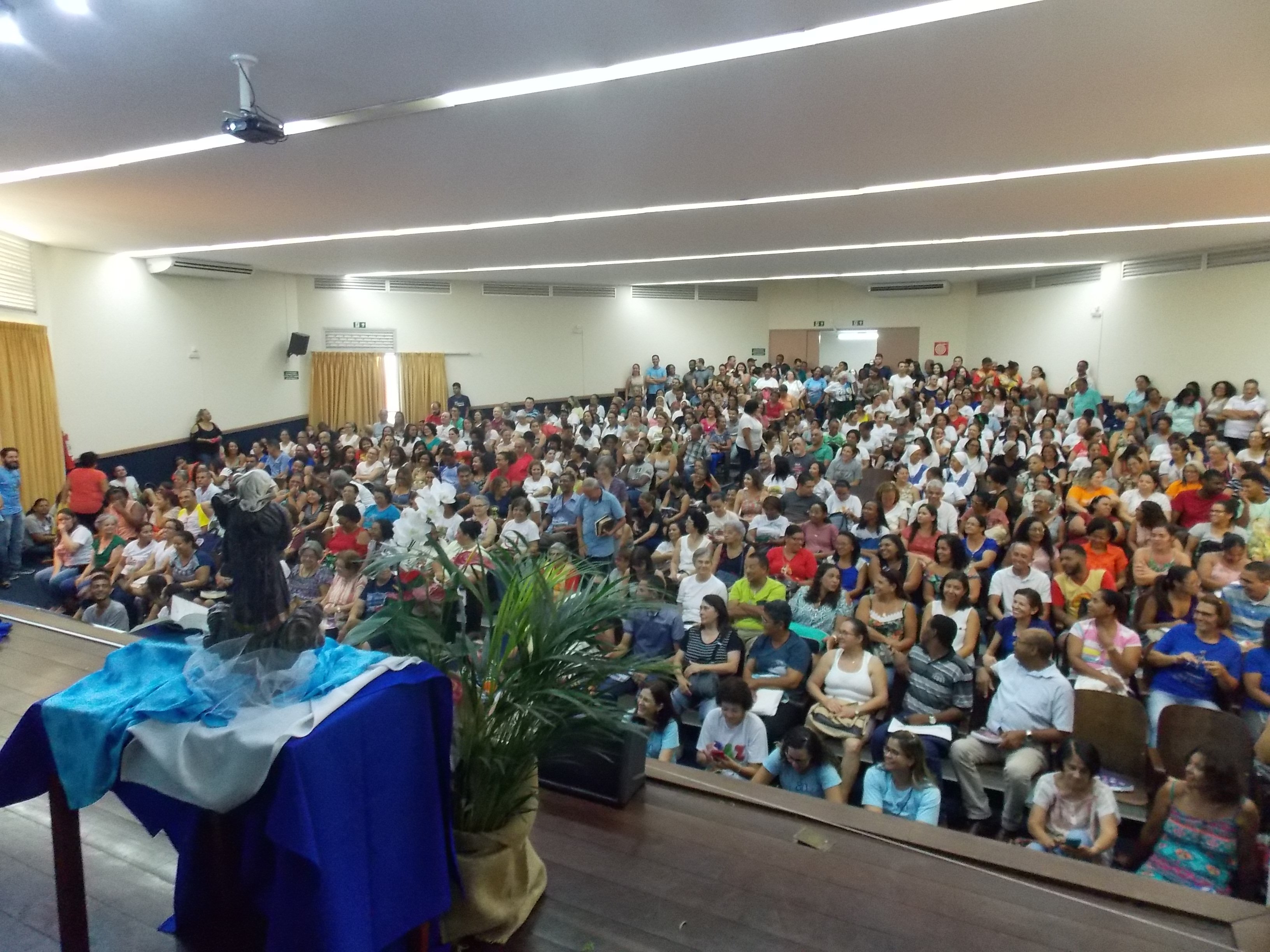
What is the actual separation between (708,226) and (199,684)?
6545 mm

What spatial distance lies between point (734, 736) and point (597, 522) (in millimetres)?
2915

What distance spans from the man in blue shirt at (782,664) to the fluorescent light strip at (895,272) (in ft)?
28.5

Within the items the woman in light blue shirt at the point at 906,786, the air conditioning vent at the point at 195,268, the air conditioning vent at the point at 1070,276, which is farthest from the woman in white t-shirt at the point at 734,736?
the air conditioning vent at the point at 1070,276

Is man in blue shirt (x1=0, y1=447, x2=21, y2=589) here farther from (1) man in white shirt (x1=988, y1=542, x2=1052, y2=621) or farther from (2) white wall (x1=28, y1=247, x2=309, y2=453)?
(1) man in white shirt (x1=988, y1=542, x2=1052, y2=621)

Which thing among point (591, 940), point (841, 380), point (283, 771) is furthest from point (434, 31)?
point (841, 380)

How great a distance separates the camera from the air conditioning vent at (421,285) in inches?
477

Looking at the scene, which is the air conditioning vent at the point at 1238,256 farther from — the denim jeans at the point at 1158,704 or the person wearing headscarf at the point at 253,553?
the person wearing headscarf at the point at 253,553

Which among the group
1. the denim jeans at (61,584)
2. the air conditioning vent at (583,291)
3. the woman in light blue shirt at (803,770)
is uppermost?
the air conditioning vent at (583,291)

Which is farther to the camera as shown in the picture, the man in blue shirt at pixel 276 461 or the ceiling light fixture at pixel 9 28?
the man in blue shirt at pixel 276 461

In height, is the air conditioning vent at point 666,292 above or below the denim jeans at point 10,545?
above

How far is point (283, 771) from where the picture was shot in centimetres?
147

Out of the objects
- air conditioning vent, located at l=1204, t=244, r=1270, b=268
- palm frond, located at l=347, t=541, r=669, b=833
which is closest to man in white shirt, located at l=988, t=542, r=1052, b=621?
palm frond, located at l=347, t=541, r=669, b=833

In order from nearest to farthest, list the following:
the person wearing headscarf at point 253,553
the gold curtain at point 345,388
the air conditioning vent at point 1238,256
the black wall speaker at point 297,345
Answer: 1. the person wearing headscarf at point 253,553
2. the air conditioning vent at point 1238,256
3. the black wall speaker at point 297,345
4. the gold curtain at point 345,388

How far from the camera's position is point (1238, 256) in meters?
8.75
